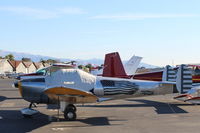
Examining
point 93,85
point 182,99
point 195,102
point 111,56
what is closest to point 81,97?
point 93,85

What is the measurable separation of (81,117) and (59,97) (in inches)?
62.7

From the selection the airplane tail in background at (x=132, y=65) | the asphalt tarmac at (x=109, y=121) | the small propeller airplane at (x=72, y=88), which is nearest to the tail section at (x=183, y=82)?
the small propeller airplane at (x=72, y=88)

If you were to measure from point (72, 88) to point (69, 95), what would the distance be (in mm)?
303

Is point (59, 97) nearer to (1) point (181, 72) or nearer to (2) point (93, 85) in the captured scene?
(2) point (93, 85)

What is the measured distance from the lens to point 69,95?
36.2 feet

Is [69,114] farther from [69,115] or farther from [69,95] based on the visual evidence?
[69,95]

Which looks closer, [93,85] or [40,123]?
[40,123]

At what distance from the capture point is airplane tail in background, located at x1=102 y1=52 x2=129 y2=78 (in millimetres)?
20844

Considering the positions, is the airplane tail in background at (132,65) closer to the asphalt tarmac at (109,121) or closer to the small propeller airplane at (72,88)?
the asphalt tarmac at (109,121)

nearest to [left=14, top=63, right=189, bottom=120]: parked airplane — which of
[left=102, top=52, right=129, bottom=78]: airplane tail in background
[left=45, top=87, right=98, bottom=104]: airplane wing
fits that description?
[left=45, top=87, right=98, bottom=104]: airplane wing

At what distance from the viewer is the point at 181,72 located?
488 inches

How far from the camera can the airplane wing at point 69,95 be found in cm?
1067

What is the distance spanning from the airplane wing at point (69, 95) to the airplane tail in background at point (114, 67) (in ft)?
29.9

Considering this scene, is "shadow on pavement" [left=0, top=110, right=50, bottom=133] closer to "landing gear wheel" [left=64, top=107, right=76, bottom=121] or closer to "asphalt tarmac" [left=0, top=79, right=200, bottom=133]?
"asphalt tarmac" [left=0, top=79, right=200, bottom=133]
